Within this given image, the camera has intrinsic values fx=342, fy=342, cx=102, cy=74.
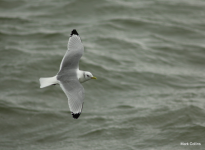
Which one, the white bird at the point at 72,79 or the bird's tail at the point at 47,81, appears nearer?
the white bird at the point at 72,79

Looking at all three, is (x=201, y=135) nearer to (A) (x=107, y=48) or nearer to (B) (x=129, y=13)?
(A) (x=107, y=48)

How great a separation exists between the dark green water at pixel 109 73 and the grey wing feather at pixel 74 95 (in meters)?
2.00

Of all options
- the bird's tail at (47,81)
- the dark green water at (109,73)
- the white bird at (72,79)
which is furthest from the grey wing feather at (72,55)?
the dark green water at (109,73)

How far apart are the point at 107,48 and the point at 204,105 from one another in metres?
3.51

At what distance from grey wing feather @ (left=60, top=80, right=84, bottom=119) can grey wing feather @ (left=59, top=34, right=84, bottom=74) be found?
1.20 feet

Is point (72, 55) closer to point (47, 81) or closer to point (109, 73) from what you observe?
point (47, 81)

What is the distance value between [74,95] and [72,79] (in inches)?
13.7

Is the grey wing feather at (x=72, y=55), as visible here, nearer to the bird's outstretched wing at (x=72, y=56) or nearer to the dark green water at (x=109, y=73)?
the bird's outstretched wing at (x=72, y=56)

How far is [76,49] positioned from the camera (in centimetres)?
586

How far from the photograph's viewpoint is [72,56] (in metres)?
5.76

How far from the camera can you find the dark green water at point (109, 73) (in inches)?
289

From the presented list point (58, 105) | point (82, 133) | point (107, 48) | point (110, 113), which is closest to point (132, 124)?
point (110, 113)

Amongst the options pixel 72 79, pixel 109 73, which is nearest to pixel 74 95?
pixel 72 79

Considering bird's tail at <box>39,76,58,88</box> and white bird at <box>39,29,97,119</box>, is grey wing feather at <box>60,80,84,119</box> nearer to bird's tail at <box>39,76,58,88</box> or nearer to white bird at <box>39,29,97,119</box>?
white bird at <box>39,29,97,119</box>
